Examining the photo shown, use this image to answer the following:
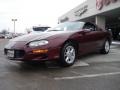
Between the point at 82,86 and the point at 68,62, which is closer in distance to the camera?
the point at 82,86

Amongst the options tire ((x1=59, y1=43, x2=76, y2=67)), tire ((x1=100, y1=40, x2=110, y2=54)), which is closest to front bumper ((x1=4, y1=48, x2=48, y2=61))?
tire ((x1=59, y1=43, x2=76, y2=67))

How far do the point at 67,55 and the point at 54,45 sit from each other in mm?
615

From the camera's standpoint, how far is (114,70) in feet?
19.9

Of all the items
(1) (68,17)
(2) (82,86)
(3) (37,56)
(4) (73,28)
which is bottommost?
(2) (82,86)

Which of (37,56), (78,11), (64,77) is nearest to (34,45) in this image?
(37,56)

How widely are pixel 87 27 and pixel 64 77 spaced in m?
2.97

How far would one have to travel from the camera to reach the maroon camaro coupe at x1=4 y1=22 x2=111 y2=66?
591 centimetres

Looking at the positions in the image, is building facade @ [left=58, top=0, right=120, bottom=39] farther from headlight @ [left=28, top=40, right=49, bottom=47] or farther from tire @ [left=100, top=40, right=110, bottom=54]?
headlight @ [left=28, top=40, right=49, bottom=47]

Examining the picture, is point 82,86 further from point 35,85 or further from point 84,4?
point 84,4

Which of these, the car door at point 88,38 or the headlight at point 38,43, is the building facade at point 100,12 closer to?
the car door at point 88,38

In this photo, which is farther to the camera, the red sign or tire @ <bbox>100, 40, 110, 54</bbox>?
the red sign

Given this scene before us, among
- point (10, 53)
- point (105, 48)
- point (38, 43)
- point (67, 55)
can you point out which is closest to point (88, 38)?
point (67, 55)

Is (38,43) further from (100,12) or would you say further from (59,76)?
(100,12)

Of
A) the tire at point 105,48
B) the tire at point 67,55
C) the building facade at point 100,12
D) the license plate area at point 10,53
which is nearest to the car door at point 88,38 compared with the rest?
the tire at point 67,55
